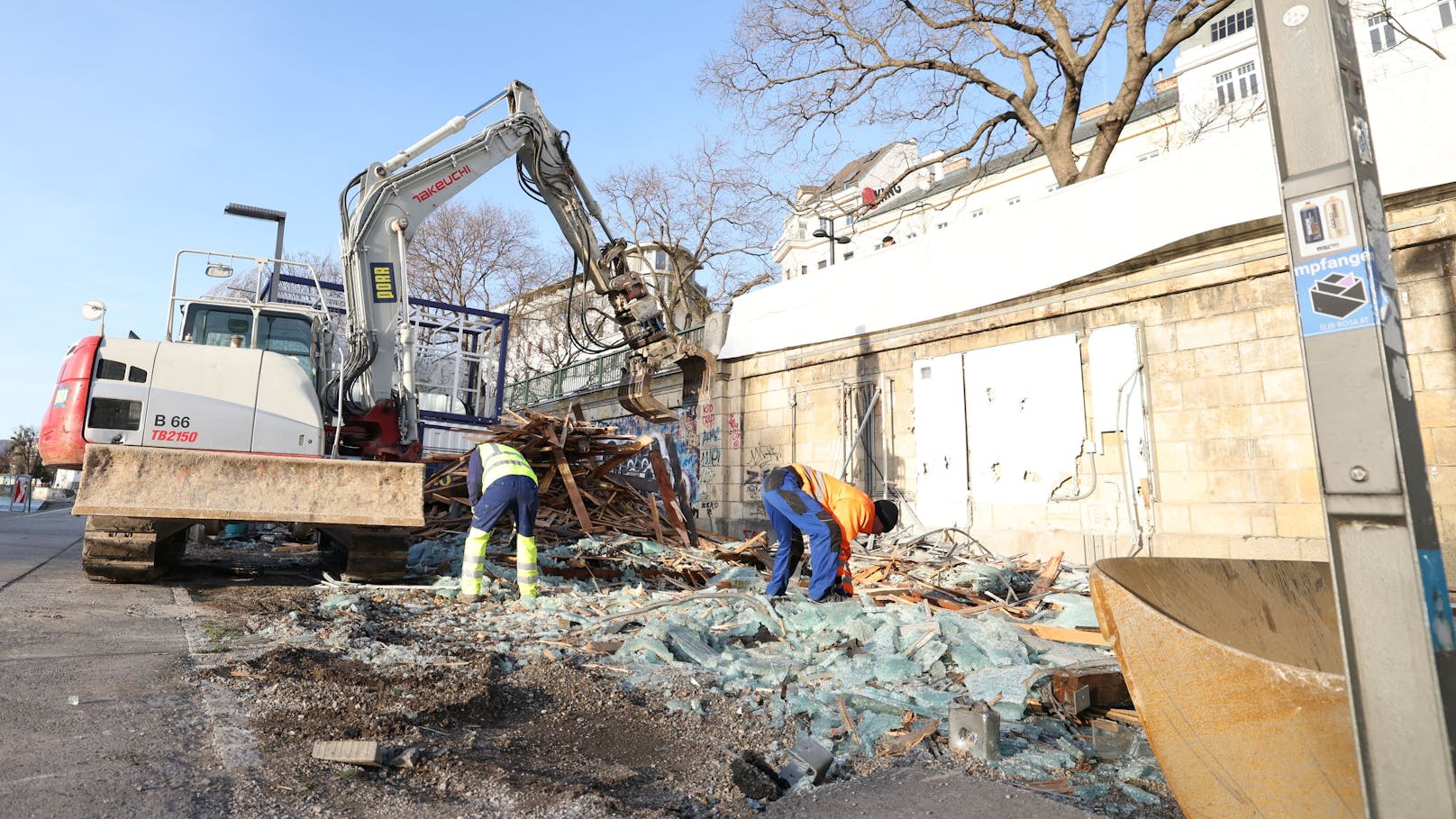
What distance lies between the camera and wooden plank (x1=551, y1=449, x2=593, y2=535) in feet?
29.5

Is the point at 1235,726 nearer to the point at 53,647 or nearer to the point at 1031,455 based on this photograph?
the point at 53,647

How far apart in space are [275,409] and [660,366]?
8.47m

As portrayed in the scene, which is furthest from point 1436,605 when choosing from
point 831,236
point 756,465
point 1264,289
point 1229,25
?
point 1229,25

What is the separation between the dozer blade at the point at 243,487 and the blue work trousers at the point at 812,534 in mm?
3023

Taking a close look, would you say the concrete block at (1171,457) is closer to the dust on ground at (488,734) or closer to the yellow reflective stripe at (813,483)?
the yellow reflective stripe at (813,483)

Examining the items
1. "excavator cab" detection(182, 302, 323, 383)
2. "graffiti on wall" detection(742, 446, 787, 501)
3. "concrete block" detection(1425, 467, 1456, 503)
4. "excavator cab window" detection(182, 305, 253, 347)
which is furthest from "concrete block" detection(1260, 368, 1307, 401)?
"excavator cab window" detection(182, 305, 253, 347)

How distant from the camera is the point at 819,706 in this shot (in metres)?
3.78

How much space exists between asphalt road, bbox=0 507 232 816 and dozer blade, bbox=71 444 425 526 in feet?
2.45

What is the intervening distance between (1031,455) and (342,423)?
7956 mm

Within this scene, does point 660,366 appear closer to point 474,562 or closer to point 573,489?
point 573,489

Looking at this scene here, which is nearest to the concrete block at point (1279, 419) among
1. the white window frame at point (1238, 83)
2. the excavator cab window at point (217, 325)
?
the excavator cab window at point (217, 325)

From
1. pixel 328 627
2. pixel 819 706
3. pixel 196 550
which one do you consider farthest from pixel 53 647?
pixel 196 550

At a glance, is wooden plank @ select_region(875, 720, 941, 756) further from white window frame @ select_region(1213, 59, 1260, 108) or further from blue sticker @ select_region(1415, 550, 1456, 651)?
white window frame @ select_region(1213, 59, 1260, 108)

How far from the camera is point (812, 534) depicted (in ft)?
18.9
